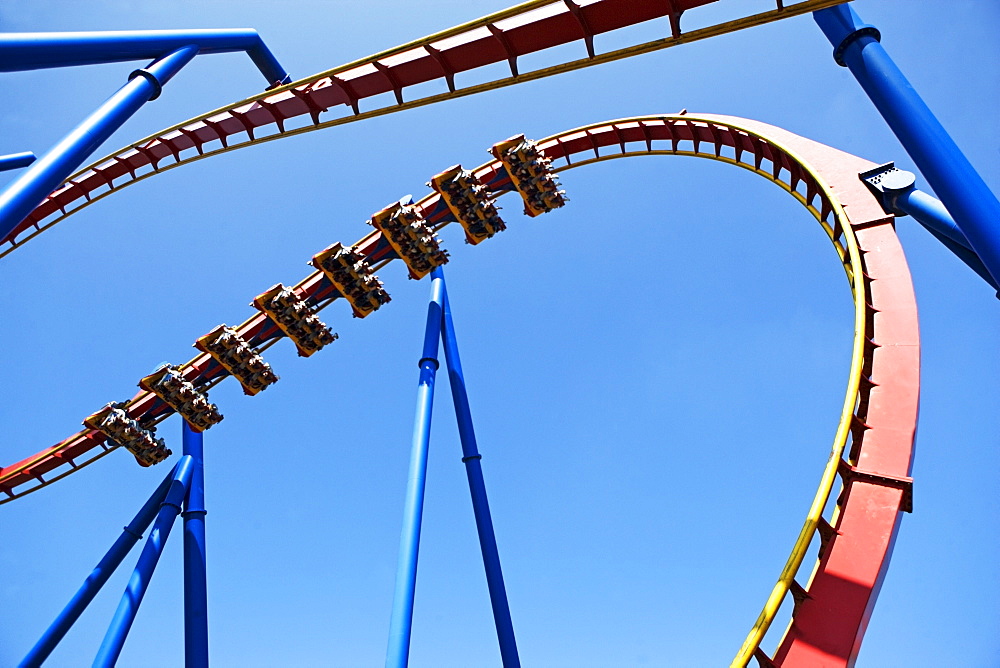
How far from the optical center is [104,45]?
526 cm

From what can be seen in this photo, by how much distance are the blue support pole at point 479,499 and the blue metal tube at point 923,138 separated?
620 centimetres

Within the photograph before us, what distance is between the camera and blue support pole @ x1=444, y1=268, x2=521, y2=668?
8.02 m

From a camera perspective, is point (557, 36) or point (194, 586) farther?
point (194, 586)

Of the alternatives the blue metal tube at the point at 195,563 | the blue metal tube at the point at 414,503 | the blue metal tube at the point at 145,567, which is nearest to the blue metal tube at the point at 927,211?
the blue metal tube at the point at 414,503

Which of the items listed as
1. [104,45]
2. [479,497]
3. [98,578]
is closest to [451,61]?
[104,45]

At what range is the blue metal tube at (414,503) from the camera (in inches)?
251

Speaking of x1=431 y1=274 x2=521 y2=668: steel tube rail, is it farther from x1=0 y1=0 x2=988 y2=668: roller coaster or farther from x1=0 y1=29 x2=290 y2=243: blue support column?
x1=0 y1=29 x2=290 y2=243: blue support column

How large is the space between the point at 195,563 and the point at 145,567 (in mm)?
588

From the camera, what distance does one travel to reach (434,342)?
9328 millimetres

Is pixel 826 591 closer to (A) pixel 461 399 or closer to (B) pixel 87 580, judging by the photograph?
(A) pixel 461 399

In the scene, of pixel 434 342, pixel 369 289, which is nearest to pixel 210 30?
pixel 369 289

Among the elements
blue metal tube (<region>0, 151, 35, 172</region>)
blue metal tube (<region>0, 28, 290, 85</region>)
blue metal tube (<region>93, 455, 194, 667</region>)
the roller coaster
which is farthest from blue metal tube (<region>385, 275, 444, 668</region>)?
blue metal tube (<region>0, 151, 35, 172</region>)

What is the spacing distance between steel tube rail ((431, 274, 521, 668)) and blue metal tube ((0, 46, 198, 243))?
5.04m

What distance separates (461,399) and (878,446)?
5.55m
